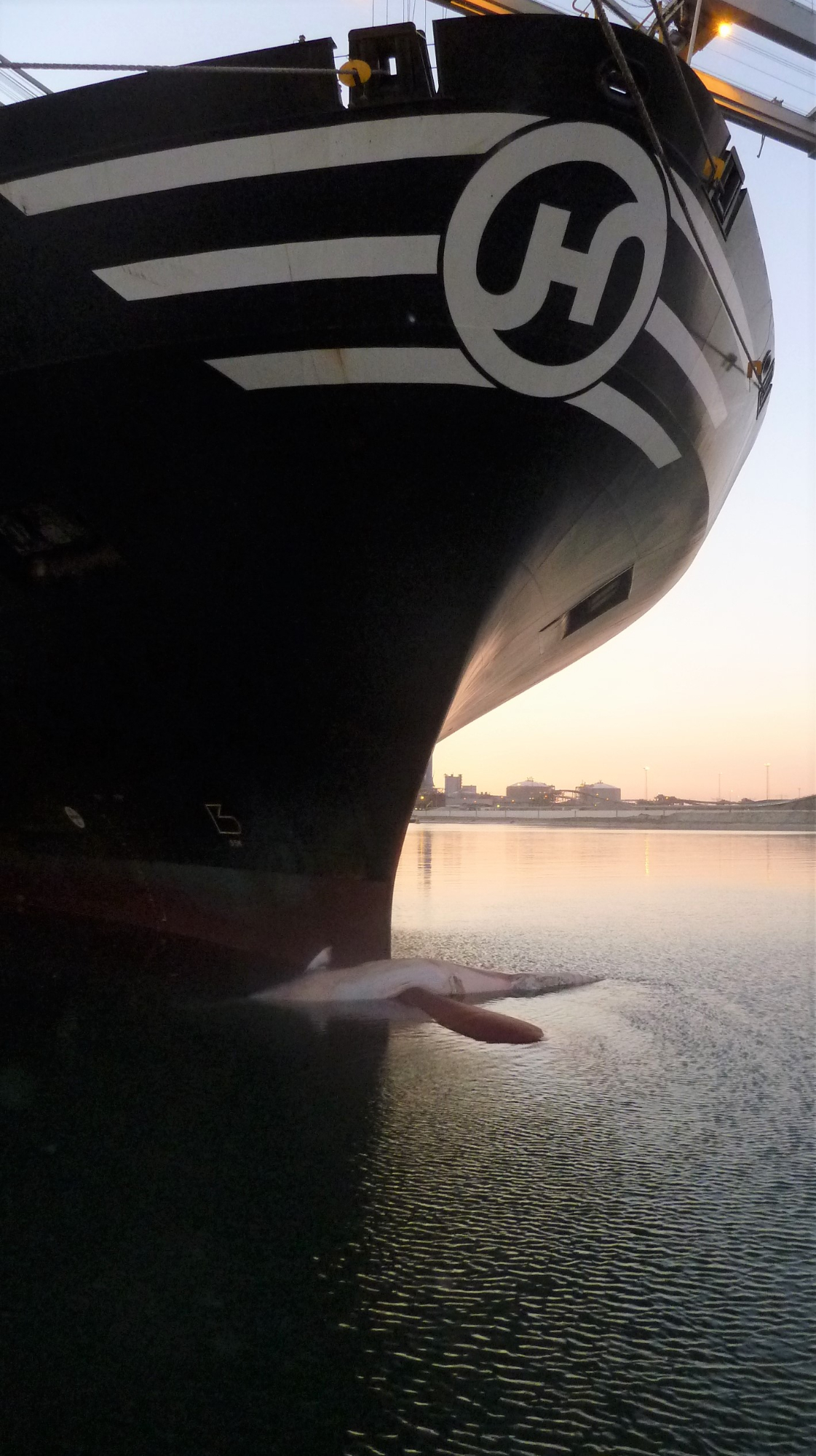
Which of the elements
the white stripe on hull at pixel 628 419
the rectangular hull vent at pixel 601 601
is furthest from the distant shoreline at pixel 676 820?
the white stripe on hull at pixel 628 419

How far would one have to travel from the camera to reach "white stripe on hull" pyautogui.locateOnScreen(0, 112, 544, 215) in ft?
11.7

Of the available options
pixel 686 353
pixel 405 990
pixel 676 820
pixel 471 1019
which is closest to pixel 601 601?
pixel 686 353

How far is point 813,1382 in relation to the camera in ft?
5.74

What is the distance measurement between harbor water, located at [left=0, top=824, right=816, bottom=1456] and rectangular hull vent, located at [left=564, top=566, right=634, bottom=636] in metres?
3.24

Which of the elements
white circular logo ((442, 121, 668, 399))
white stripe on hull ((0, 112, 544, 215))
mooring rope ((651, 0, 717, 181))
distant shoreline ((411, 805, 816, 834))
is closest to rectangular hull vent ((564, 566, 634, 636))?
white circular logo ((442, 121, 668, 399))

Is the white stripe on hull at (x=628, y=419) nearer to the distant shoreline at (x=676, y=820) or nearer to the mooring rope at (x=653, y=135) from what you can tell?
the mooring rope at (x=653, y=135)

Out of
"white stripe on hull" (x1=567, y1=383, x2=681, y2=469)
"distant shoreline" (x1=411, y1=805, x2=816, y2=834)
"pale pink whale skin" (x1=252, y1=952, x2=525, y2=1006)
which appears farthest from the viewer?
"distant shoreline" (x1=411, y1=805, x2=816, y2=834)

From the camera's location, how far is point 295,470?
4262mm

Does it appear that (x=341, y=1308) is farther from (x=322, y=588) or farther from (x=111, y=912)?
(x=111, y=912)

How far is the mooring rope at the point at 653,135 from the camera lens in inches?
132

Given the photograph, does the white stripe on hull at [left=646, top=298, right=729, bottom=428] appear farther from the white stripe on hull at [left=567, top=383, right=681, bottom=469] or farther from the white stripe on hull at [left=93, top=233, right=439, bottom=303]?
the white stripe on hull at [left=93, top=233, right=439, bottom=303]

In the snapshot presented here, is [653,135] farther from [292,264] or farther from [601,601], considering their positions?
[601,601]

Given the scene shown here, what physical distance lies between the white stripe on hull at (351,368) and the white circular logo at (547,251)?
0.37 ft

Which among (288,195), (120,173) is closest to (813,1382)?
(288,195)
